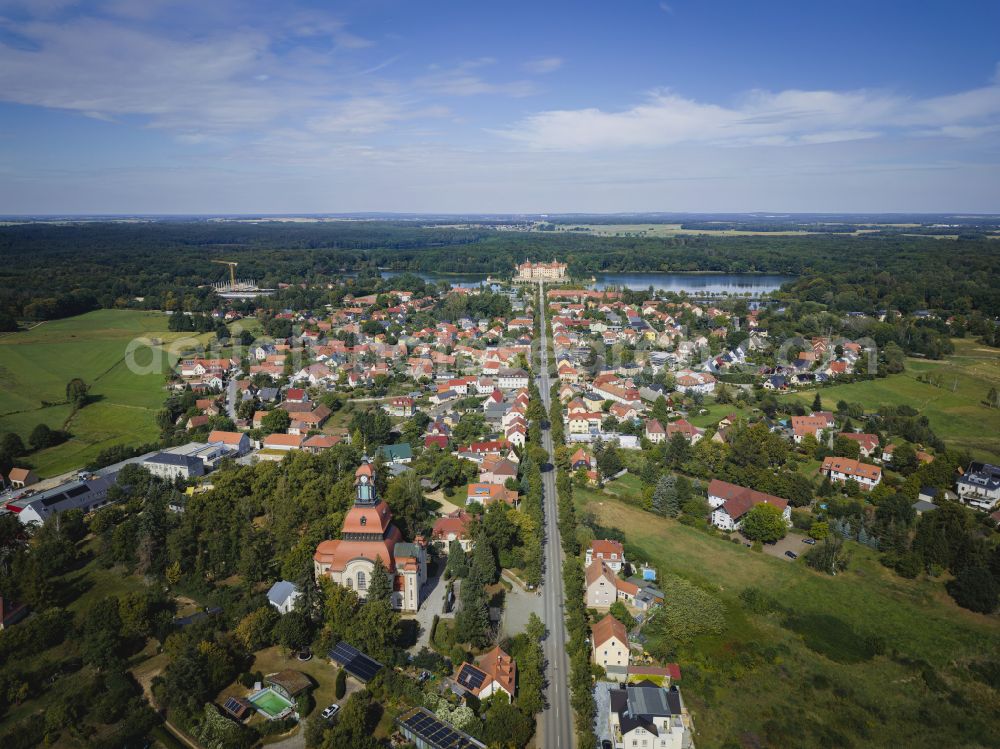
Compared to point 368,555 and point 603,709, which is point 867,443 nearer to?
point 603,709

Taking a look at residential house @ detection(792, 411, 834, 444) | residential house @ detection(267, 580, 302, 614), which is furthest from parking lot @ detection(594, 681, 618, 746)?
residential house @ detection(792, 411, 834, 444)

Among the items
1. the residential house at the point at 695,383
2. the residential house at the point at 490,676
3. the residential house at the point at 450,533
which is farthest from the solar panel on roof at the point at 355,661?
the residential house at the point at 695,383

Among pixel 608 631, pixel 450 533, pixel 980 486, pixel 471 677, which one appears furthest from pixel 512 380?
pixel 471 677

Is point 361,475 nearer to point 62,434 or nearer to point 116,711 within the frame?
point 116,711

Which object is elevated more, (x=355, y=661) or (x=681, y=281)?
(x=681, y=281)

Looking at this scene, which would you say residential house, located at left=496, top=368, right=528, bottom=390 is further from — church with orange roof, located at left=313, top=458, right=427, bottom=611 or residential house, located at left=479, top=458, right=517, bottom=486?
church with orange roof, located at left=313, top=458, right=427, bottom=611
